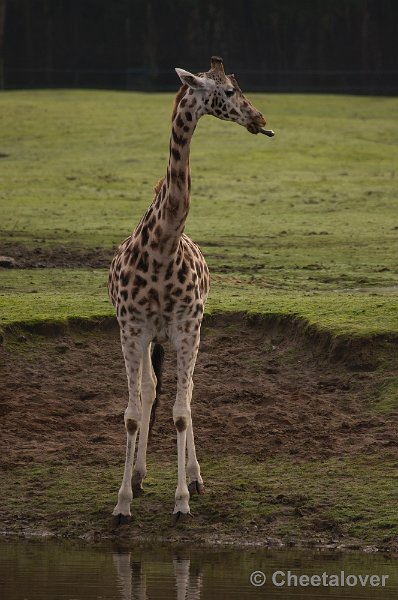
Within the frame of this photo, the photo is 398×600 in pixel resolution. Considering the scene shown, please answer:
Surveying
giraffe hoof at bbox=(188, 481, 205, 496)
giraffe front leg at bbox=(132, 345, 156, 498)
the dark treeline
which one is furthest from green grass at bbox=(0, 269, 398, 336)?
the dark treeline

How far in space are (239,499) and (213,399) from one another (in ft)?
6.81

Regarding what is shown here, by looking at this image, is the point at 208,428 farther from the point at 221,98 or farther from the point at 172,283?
the point at 221,98

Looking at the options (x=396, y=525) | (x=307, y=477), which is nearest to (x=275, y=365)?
(x=307, y=477)

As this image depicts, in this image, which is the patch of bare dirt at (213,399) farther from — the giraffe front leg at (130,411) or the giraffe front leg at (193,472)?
the giraffe front leg at (130,411)

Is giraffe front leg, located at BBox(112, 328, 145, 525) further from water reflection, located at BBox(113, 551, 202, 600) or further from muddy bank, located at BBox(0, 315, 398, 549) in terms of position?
water reflection, located at BBox(113, 551, 202, 600)

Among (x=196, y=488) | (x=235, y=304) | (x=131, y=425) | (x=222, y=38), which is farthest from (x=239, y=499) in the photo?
(x=222, y=38)

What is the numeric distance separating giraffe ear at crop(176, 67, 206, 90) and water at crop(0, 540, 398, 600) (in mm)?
2521

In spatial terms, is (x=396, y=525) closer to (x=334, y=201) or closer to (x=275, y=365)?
(x=275, y=365)

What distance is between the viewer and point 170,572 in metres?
7.74

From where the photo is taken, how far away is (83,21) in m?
39.9

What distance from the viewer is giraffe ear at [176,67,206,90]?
8266mm

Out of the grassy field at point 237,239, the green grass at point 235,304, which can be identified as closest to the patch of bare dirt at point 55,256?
the grassy field at point 237,239

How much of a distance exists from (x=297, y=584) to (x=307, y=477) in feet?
5.82

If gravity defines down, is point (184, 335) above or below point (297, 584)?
above
